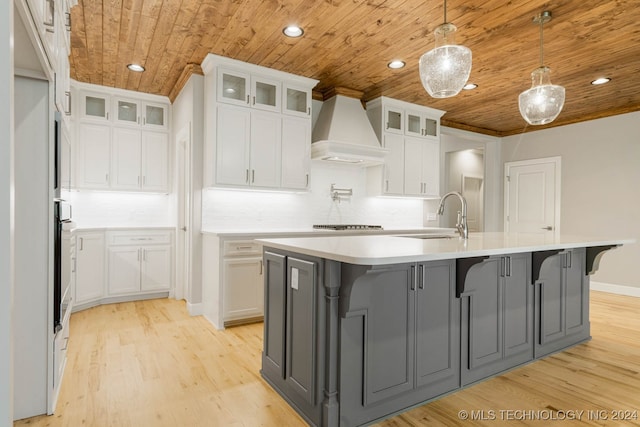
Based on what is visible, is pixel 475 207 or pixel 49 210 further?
pixel 475 207

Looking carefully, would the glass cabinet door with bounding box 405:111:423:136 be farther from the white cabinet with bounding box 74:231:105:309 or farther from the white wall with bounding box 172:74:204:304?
the white cabinet with bounding box 74:231:105:309

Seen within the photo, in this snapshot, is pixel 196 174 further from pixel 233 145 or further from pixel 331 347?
pixel 331 347

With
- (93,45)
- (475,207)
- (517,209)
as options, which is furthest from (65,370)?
(475,207)

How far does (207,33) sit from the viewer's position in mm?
3203

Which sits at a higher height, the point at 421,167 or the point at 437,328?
the point at 421,167

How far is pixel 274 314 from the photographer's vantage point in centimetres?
233

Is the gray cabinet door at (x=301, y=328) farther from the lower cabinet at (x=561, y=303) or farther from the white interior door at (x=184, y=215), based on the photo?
the white interior door at (x=184, y=215)

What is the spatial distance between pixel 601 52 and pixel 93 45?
Result: 4.83 metres

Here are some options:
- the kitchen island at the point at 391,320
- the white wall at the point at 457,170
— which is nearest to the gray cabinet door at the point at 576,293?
the kitchen island at the point at 391,320

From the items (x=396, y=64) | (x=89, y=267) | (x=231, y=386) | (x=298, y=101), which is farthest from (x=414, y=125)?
(x=89, y=267)

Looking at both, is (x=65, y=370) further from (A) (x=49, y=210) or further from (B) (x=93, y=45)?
(B) (x=93, y=45)

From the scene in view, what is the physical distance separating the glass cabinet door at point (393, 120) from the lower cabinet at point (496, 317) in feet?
9.28

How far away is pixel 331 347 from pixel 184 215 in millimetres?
3138

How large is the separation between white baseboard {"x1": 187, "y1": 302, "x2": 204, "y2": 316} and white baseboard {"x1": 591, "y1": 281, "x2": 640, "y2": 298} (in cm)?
565
